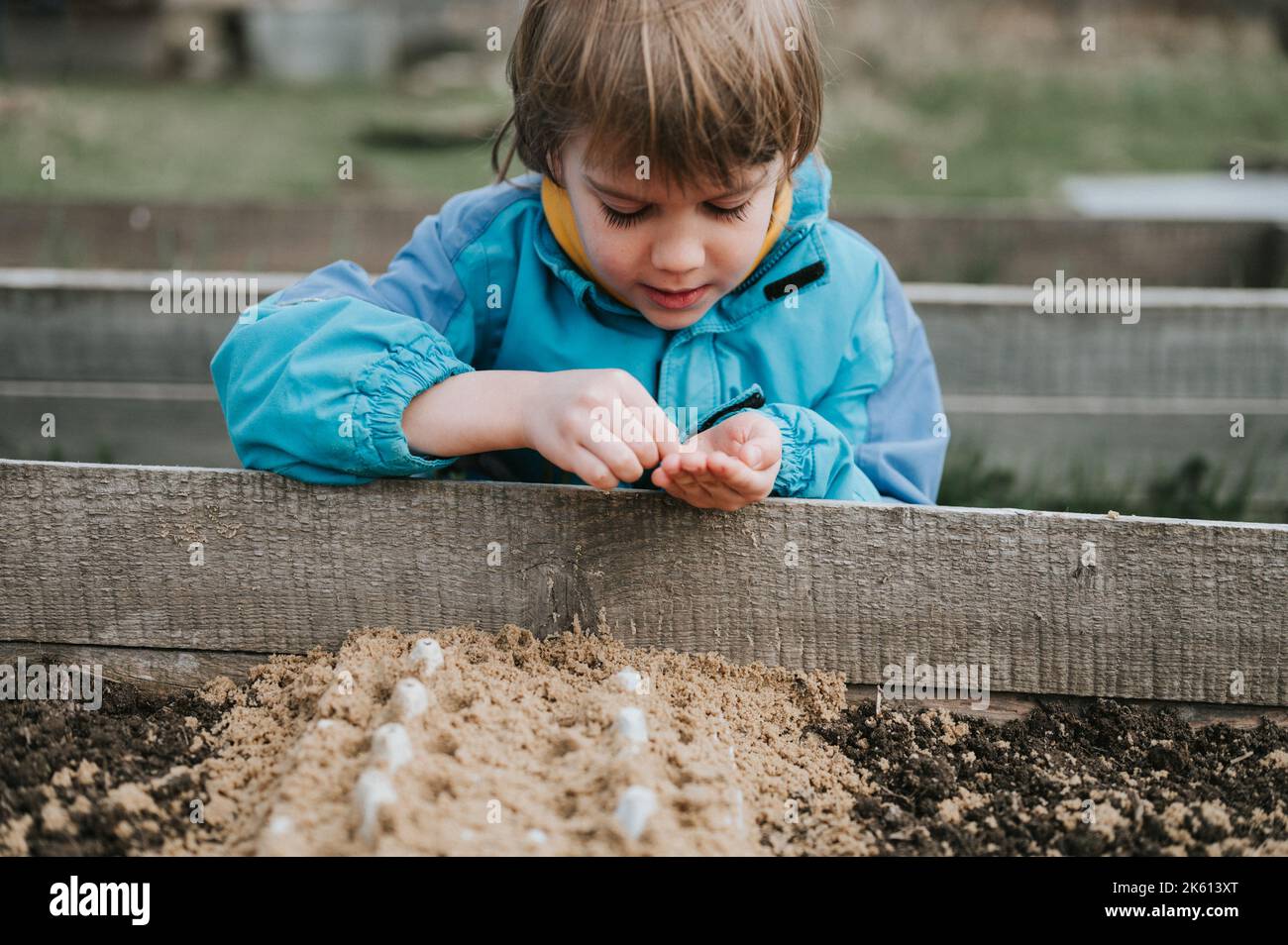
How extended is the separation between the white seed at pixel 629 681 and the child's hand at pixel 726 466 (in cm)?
27

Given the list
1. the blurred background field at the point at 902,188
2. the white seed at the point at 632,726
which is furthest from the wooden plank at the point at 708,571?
the blurred background field at the point at 902,188

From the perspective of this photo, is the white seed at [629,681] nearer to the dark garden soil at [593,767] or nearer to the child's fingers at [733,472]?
the dark garden soil at [593,767]

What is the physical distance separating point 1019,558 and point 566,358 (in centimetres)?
89

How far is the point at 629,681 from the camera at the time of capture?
1.65 m

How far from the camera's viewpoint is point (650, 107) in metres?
1.70

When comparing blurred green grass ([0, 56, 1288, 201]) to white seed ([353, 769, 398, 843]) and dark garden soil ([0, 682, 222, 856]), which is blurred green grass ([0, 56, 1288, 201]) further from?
white seed ([353, 769, 398, 843])

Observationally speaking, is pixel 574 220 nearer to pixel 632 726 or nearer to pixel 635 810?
pixel 632 726

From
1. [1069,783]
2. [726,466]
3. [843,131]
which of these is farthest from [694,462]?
[843,131]

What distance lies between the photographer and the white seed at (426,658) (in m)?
1.62


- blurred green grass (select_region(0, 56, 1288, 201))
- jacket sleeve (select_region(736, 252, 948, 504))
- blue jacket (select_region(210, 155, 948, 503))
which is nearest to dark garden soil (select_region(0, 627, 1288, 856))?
blue jacket (select_region(210, 155, 948, 503))

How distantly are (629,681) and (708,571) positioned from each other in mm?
252

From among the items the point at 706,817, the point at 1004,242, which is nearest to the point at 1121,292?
the point at 1004,242
